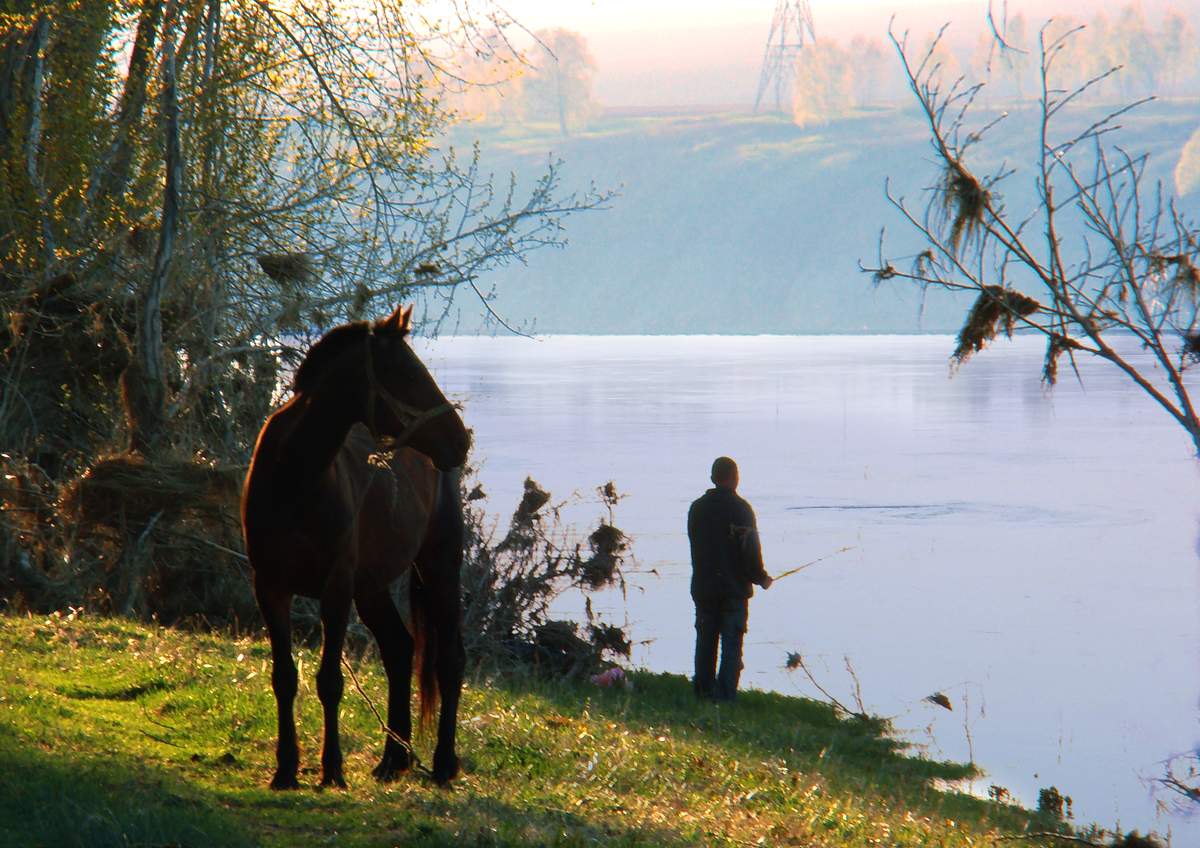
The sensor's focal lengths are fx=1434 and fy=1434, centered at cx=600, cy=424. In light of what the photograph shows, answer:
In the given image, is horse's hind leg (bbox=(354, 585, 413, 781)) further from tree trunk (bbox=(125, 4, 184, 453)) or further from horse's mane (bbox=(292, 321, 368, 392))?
tree trunk (bbox=(125, 4, 184, 453))

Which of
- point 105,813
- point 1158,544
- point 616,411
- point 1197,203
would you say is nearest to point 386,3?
Result: point 105,813

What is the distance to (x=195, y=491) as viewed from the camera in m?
15.1

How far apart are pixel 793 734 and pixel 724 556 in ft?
7.50

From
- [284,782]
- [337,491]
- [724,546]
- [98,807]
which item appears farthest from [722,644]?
[98,807]

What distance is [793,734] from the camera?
15586 mm

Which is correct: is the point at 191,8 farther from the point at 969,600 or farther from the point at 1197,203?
the point at 1197,203

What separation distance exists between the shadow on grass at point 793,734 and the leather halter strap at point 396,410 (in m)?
5.45

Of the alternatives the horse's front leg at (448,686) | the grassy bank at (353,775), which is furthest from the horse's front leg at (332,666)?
the horse's front leg at (448,686)

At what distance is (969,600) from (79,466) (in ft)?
57.0

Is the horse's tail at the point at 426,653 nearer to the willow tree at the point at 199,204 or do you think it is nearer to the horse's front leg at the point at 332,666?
the horse's front leg at the point at 332,666

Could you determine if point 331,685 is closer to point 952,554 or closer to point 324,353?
point 324,353

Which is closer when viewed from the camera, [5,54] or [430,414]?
[430,414]

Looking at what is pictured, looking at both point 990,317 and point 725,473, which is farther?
point 725,473

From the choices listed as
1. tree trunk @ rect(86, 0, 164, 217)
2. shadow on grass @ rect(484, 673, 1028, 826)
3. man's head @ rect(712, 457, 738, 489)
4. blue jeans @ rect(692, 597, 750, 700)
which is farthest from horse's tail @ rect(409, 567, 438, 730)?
tree trunk @ rect(86, 0, 164, 217)
